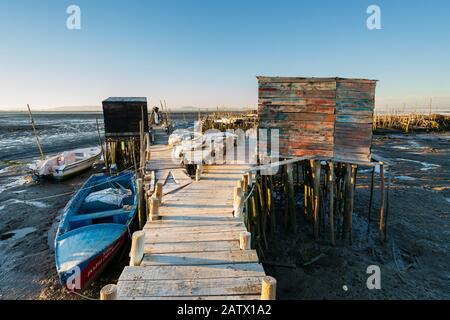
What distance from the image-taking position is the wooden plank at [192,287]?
4.39m

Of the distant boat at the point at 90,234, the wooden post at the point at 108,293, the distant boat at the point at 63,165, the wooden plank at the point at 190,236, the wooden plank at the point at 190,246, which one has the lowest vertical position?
the distant boat at the point at 90,234

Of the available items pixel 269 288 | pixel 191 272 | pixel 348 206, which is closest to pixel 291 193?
pixel 348 206

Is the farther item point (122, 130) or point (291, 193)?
point (122, 130)

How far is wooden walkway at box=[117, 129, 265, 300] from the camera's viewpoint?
14.6 ft

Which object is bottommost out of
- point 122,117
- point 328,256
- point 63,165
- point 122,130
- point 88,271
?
point 328,256

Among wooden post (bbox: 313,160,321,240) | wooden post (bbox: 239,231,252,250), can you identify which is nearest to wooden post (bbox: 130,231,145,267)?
wooden post (bbox: 239,231,252,250)

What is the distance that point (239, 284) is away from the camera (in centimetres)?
461

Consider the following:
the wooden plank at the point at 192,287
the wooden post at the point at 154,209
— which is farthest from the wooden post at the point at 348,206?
the wooden post at the point at 154,209

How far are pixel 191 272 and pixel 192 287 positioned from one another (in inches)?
16.7

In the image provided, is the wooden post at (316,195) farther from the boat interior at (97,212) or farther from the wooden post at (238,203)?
the boat interior at (97,212)

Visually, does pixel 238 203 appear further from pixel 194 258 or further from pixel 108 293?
pixel 108 293

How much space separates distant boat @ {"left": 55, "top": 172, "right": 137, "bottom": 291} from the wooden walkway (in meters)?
2.23

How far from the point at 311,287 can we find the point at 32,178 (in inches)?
753

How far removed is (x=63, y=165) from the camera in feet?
62.7
